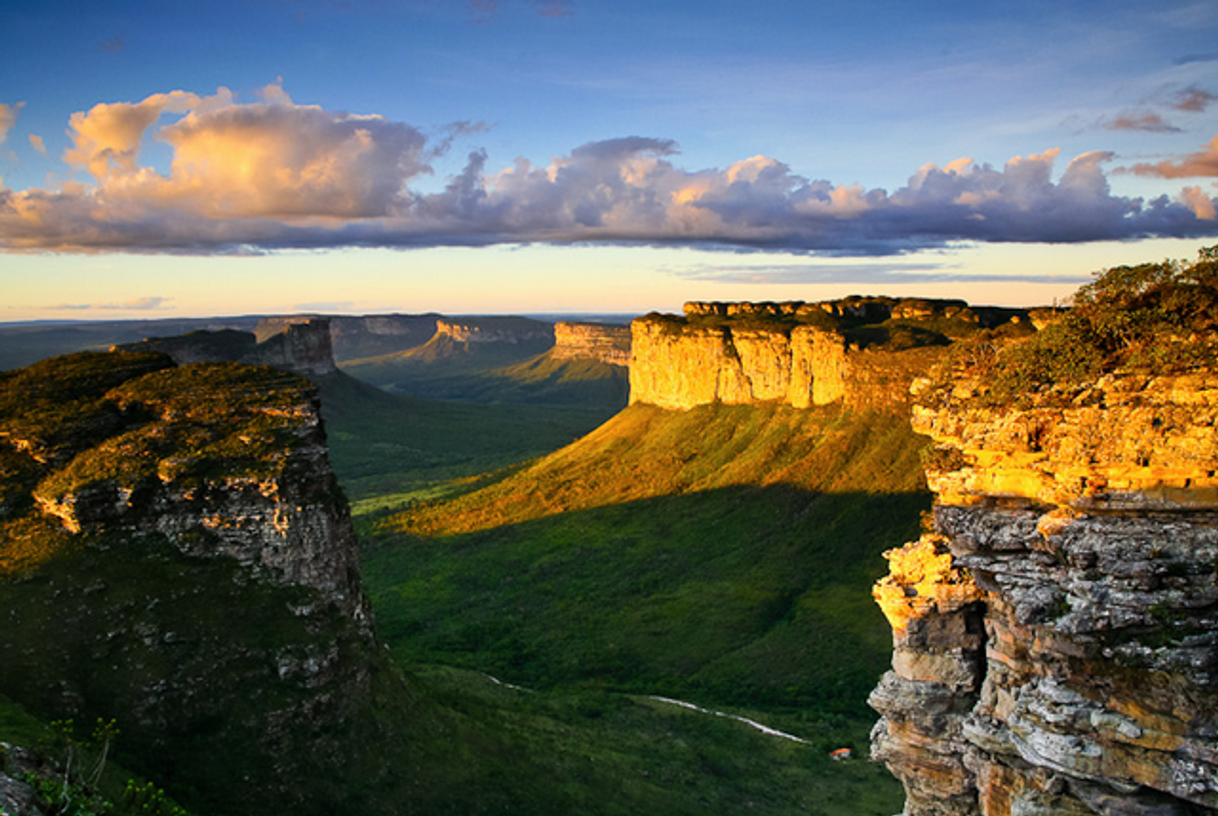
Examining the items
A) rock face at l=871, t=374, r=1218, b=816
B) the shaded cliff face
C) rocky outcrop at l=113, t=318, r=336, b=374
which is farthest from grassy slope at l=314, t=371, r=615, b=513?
rock face at l=871, t=374, r=1218, b=816

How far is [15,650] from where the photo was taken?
3144 cm

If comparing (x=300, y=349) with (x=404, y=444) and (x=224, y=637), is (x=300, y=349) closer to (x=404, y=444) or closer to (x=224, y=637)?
(x=404, y=444)

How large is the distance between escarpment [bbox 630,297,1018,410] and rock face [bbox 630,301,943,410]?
0.42 feet

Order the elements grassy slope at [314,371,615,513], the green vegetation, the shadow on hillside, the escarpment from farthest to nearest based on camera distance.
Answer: grassy slope at [314,371,615,513]
the escarpment
the shadow on hillside
the green vegetation

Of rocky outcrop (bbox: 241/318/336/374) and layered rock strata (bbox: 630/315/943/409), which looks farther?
rocky outcrop (bbox: 241/318/336/374)

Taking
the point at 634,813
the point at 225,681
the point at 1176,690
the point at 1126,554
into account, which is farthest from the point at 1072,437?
the point at 225,681

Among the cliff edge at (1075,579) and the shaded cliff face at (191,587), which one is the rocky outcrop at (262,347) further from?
the cliff edge at (1075,579)

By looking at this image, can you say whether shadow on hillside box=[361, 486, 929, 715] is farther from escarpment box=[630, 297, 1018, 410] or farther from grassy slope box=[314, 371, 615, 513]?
grassy slope box=[314, 371, 615, 513]

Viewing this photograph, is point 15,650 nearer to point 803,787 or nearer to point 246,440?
point 246,440

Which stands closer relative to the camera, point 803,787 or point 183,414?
point 183,414

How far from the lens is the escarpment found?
93.1 m

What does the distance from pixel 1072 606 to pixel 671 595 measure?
63080 mm

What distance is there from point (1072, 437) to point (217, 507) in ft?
107

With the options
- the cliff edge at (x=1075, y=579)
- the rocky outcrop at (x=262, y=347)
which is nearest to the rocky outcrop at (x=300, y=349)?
the rocky outcrop at (x=262, y=347)
